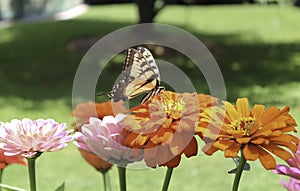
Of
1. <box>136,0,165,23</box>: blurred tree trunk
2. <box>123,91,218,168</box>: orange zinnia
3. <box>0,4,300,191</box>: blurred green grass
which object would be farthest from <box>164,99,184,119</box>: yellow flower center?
<box>136,0,165,23</box>: blurred tree trunk

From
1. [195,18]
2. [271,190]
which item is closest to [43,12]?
[195,18]

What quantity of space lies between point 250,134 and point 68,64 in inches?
471

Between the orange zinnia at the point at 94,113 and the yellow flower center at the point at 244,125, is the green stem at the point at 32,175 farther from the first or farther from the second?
the yellow flower center at the point at 244,125

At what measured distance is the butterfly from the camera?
3.78 ft

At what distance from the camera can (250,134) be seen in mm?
1058

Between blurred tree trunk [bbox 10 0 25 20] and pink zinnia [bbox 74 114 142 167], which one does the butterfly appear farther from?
blurred tree trunk [bbox 10 0 25 20]

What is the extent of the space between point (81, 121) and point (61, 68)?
11324 millimetres

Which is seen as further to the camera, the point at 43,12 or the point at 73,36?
the point at 43,12

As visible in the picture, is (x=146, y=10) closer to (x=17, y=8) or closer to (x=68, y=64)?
(x=68, y=64)

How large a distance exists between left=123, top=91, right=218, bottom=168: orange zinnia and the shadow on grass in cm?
907

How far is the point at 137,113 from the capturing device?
1.10 meters

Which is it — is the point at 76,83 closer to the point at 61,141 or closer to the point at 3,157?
the point at 61,141

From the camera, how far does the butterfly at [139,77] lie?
115 centimetres

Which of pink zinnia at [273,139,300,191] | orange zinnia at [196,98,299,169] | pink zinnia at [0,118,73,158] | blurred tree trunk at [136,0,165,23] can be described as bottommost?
blurred tree trunk at [136,0,165,23]
